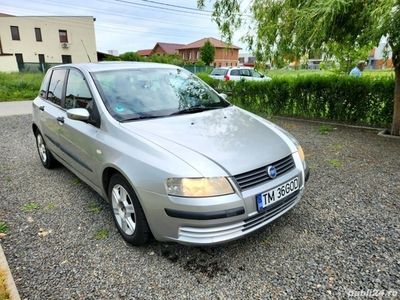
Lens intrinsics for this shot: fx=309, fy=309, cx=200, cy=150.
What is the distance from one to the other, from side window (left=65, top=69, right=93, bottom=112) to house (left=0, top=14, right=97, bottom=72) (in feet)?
115

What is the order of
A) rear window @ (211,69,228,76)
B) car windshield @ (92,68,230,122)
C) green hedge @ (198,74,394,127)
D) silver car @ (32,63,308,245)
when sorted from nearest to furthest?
silver car @ (32,63,308,245) → car windshield @ (92,68,230,122) → green hedge @ (198,74,394,127) → rear window @ (211,69,228,76)

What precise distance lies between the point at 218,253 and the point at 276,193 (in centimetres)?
77

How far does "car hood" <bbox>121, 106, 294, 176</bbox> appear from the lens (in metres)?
2.51

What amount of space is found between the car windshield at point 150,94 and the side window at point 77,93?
179mm

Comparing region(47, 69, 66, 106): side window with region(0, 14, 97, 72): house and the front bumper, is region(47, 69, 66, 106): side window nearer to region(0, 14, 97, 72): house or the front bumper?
the front bumper

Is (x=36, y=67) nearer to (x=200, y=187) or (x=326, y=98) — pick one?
(x=326, y=98)

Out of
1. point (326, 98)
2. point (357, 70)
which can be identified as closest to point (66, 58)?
point (357, 70)

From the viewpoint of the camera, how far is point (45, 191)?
4305 mm

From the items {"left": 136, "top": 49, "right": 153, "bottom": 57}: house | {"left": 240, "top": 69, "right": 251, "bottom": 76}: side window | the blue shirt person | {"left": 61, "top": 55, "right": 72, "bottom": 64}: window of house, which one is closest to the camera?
the blue shirt person

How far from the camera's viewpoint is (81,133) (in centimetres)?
341

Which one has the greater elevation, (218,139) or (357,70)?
(357,70)

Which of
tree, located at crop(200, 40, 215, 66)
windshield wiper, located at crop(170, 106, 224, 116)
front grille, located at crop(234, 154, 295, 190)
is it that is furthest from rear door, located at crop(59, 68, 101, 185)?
tree, located at crop(200, 40, 215, 66)

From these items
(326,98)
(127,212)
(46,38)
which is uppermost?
(46,38)

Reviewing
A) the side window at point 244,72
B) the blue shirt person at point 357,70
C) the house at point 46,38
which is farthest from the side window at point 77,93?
the house at point 46,38
